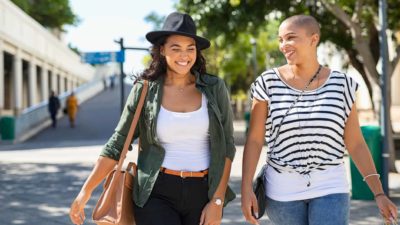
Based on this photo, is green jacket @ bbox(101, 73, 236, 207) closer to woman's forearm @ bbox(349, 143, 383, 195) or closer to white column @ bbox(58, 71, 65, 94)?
woman's forearm @ bbox(349, 143, 383, 195)

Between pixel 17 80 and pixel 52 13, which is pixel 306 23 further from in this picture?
pixel 52 13

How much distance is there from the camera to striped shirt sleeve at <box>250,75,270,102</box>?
3055mm

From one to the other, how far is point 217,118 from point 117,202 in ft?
2.15

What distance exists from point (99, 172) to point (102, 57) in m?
13.7

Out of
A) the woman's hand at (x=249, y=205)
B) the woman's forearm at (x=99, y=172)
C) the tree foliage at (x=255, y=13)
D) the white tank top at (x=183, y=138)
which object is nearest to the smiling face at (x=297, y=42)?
the white tank top at (x=183, y=138)

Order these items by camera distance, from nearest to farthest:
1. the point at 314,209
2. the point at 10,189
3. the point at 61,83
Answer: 1. the point at 314,209
2. the point at 10,189
3. the point at 61,83

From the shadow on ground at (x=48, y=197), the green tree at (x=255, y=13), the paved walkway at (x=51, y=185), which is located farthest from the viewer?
the green tree at (x=255, y=13)

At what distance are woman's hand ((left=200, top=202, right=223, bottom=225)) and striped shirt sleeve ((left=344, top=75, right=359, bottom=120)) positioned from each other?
2.62 ft

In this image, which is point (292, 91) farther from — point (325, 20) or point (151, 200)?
point (325, 20)

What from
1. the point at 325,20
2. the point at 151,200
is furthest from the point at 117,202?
the point at 325,20

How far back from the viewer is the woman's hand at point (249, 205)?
299 centimetres

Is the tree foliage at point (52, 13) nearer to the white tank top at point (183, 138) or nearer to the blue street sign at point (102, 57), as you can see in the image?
the blue street sign at point (102, 57)

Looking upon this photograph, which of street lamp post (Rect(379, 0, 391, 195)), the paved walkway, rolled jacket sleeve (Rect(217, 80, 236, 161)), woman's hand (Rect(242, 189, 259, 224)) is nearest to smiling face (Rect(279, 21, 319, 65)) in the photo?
rolled jacket sleeve (Rect(217, 80, 236, 161))

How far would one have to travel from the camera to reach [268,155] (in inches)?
123
